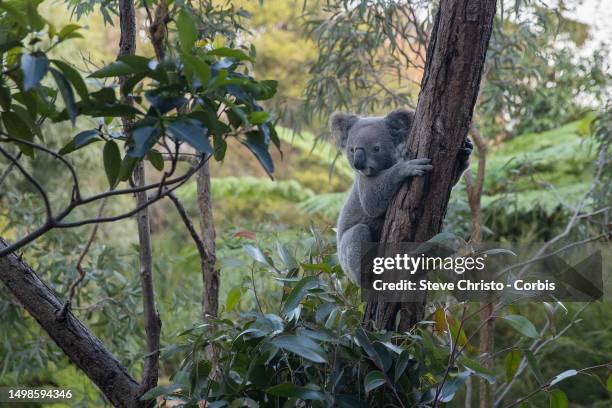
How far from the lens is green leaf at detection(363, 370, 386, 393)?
4.66 ft

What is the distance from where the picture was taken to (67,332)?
1.59m

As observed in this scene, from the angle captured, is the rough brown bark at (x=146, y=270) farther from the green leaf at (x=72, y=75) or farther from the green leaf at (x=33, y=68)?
the green leaf at (x=33, y=68)

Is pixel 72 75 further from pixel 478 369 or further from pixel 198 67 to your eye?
pixel 478 369

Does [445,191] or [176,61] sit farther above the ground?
[176,61]

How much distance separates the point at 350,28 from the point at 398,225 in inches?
81.8

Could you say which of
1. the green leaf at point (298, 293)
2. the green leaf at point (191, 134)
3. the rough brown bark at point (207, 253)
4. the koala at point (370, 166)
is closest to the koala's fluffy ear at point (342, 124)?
the koala at point (370, 166)

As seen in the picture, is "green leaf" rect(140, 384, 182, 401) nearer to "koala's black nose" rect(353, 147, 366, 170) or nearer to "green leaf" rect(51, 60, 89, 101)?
"green leaf" rect(51, 60, 89, 101)

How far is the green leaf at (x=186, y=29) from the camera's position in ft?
→ 3.38

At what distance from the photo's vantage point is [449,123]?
5.37 ft

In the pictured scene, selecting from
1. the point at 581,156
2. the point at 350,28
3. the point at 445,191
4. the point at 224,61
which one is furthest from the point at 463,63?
the point at 581,156

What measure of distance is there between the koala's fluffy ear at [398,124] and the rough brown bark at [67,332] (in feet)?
4.01

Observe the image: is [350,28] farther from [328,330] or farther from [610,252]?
[328,330]

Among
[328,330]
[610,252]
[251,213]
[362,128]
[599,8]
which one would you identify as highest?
[599,8]

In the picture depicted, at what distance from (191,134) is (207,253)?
1.30m
